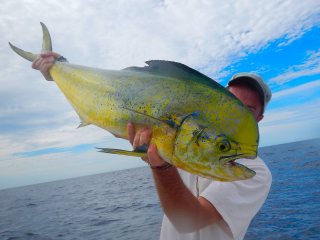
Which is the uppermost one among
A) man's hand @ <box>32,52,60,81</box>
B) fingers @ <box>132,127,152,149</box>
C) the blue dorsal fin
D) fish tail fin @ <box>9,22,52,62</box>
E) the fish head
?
fish tail fin @ <box>9,22,52,62</box>

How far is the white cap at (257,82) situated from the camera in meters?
3.11

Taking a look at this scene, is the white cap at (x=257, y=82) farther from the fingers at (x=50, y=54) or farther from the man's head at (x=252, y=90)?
the fingers at (x=50, y=54)

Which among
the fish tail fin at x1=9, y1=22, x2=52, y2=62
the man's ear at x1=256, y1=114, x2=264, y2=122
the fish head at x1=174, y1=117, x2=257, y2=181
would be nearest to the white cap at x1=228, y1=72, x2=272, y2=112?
the man's ear at x1=256, y1=114, x2=264, y2=122

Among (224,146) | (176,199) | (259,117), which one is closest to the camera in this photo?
(224,146)

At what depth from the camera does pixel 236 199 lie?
261 cm

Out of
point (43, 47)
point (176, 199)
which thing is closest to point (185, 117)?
point (176, 199)

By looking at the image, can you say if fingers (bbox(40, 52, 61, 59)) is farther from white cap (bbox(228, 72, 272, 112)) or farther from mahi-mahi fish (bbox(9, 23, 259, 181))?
white cap (bbox(228, 72, 272, 112))

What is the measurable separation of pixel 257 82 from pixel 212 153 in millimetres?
1748

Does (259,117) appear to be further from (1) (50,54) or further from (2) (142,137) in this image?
(1) (50,54)

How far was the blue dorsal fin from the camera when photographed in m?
1.73

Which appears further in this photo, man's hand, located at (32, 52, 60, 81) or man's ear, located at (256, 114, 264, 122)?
man's ear, located at (256, 114, 264, 122)

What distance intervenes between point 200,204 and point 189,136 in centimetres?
99

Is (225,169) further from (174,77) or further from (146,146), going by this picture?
(174,77)

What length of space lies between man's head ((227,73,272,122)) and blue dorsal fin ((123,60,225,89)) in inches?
60.6
